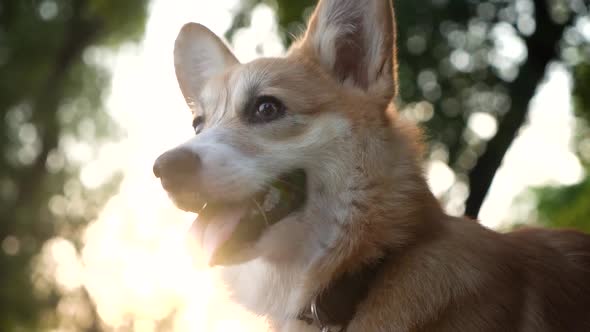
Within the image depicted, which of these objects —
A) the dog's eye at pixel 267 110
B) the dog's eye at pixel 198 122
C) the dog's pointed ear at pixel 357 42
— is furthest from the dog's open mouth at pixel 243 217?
the dog's eye at pixel 198 122

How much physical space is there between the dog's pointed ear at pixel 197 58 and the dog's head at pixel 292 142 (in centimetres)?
44

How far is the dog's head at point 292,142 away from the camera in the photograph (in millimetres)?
2678

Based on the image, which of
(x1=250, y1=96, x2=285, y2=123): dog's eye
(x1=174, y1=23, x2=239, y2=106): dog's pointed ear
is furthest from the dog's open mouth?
(x1=174, y1=23, x2=239, y2=106): dog's pointed ear

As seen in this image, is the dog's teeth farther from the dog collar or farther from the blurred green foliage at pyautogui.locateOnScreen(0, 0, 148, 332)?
the blurred green foliage at pyautogui.locateOnScreen(0, 0, 148, 332)

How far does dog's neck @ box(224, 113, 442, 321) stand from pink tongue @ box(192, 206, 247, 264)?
0.87 ft

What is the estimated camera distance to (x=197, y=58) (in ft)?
12.5

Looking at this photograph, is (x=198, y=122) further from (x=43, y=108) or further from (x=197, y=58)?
(x=43, y=108)

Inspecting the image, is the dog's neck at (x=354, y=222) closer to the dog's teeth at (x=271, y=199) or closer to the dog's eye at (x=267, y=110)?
the dog's teeth at (x=271, y=199)

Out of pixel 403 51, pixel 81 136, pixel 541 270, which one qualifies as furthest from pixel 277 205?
pixel 81 136

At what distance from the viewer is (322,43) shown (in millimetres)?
3201

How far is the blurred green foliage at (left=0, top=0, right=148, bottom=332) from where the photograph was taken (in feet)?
35.5

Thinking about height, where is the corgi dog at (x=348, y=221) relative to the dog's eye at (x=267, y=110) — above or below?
below

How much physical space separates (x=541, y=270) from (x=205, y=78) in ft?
7.00


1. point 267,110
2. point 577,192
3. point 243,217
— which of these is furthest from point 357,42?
point 577,192
